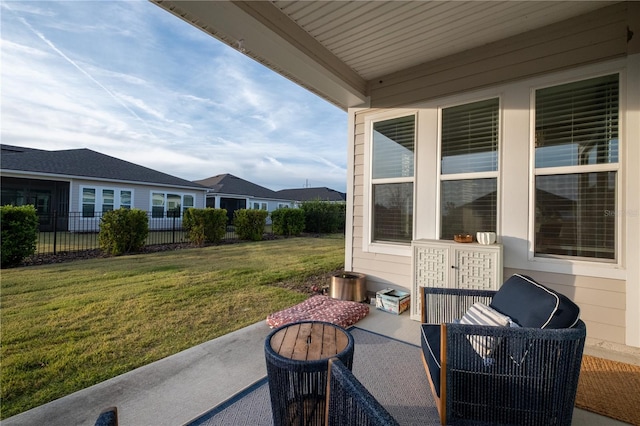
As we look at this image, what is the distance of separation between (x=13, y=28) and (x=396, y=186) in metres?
5.06

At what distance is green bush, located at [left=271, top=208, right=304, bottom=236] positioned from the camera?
44.7 ft

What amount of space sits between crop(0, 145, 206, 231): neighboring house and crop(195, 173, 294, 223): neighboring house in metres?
3.41

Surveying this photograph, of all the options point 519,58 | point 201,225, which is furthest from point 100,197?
point 519,58

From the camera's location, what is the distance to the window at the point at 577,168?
9.11 ft

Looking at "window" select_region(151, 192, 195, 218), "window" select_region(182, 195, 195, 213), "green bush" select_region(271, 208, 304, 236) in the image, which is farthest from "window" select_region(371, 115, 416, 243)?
"window" select_region(182, 195, 195, 213)

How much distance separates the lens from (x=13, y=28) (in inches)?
121

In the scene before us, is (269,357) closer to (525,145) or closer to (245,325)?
(245,325)

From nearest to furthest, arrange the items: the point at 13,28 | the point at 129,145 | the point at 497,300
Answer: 1. the point at 497,300
2. the point at 13,28
3. the point at 129,145

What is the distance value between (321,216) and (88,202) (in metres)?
11.1

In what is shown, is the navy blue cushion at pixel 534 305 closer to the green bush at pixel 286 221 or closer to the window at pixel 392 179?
the window at pixel 392 179

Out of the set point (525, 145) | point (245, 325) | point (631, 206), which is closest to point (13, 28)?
point (245, 325)

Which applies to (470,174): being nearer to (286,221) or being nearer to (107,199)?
(286,221)

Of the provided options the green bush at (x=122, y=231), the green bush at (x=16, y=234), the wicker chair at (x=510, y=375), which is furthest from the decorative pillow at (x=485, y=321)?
the green bush at (x=122, y=231)

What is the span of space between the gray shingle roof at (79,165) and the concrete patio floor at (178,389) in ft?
42.4
